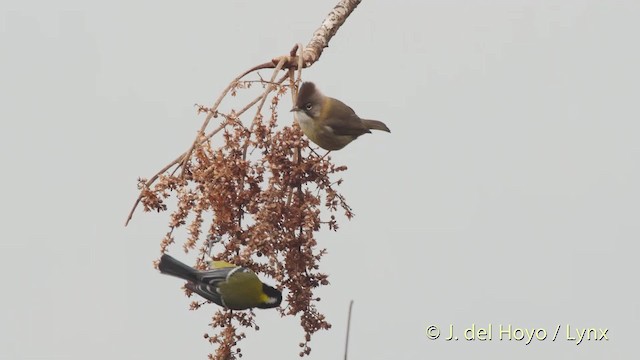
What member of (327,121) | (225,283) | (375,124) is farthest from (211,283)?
(375,124)

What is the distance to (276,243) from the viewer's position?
11.9ft

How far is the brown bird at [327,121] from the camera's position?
4.25 metres

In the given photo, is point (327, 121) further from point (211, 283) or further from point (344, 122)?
point (211, 283)

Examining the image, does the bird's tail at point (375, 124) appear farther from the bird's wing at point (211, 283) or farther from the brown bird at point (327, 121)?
the bird's wing at point (211, 283)

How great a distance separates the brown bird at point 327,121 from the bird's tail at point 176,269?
875 mm

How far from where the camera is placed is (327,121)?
4418 mm

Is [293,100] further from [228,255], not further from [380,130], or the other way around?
[228,255]

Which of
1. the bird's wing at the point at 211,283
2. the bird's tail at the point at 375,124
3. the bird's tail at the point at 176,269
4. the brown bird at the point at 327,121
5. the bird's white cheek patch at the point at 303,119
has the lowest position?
the bird's wing at the point at 211,283

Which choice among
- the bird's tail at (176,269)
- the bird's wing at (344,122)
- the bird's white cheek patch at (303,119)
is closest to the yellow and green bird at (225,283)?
the bird's tail at (176,269)

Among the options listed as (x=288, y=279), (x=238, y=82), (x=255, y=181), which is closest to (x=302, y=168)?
(x=255, y=181)

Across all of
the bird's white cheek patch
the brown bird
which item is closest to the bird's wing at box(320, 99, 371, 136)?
the brown bird

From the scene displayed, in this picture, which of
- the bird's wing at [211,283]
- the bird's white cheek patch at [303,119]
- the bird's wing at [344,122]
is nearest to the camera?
the bird's wing at [211,283]

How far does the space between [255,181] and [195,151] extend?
31cm

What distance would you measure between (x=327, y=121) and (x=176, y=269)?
109 centimetres
